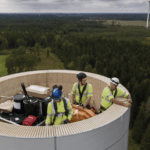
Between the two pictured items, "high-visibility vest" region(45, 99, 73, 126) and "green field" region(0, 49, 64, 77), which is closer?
"high-visibility vest" region(45, 99, 73, 126)

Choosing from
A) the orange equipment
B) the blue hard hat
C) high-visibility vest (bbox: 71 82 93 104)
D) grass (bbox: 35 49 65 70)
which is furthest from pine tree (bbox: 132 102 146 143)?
grass (bbox: 35 49 65 70)

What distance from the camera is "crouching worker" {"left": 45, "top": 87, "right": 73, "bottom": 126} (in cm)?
618

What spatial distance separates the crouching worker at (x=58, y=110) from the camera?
618 cm

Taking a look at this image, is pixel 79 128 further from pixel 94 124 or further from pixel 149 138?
pixel 149 138

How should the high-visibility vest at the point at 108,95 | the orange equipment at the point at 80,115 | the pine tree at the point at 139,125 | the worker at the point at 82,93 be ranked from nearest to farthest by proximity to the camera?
1. the high-visibility vest at the point at 108,95
2. the orange equipment at the point at 80,115
3. the worker at the point at 82,93
4. the pine tree at the point at 139,125

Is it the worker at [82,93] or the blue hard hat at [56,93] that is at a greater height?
the blue hard hat at [56,93]

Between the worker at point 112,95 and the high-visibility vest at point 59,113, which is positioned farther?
the worker at point 112,95

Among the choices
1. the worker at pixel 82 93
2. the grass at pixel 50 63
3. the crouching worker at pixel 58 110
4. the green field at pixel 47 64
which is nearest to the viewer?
the crouching worker at pixel 58 110

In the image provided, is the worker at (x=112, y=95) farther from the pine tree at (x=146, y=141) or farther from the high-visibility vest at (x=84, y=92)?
the pine tree at (x=146, y=141)

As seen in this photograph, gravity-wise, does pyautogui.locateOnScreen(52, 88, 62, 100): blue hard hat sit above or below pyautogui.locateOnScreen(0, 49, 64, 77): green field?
above

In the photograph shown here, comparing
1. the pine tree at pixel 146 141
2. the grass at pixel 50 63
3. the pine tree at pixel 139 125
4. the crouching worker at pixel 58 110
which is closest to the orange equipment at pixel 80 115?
the crouching worker at pixel 58 110

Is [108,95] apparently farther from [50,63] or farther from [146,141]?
[50,63]

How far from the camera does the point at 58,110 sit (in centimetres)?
629

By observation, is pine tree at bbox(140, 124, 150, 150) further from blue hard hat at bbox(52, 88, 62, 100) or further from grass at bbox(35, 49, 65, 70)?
grass at bbox(35, 49, 65, 70)
